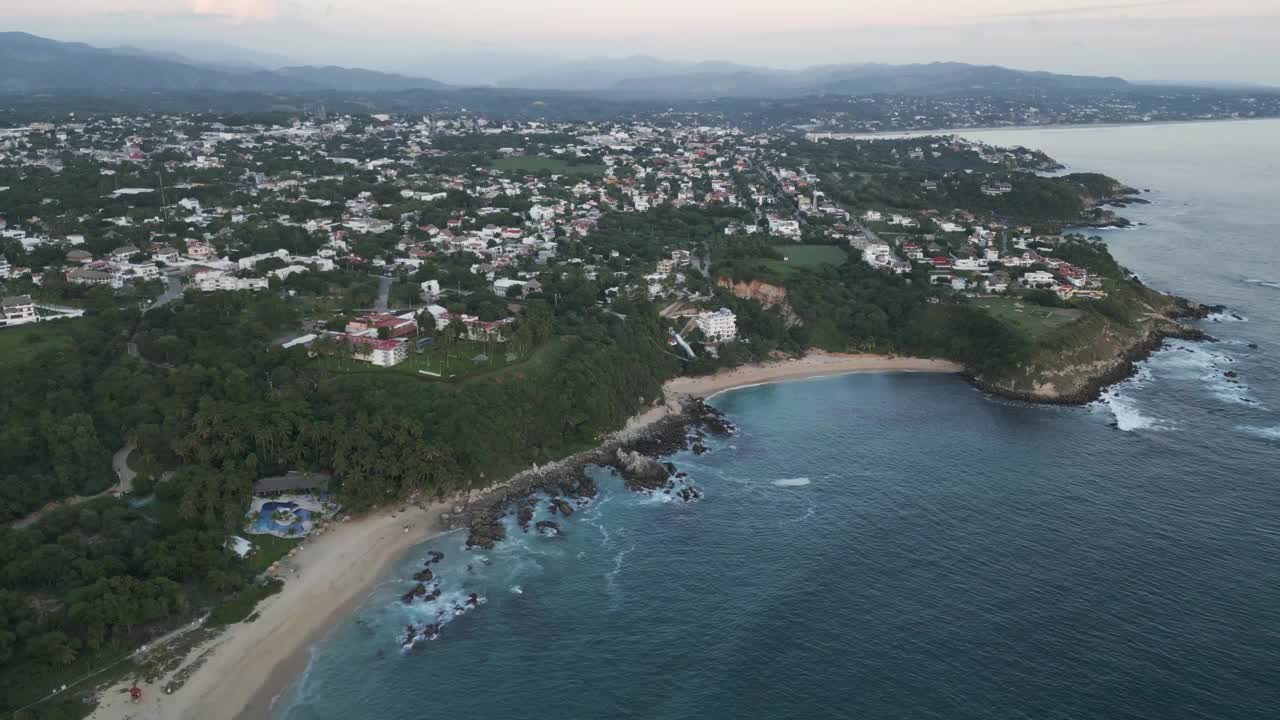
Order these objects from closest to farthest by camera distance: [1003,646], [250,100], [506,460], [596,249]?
[1003,646], [506,460], [596,249], [250,100]

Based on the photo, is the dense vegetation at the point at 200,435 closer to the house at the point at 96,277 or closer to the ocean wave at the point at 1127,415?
the house at the point at 96,277

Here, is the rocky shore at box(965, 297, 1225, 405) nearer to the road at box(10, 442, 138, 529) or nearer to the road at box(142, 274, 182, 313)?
the road at box(10, 442, 138, 529)

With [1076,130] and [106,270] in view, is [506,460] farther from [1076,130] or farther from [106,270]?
[1076,130]

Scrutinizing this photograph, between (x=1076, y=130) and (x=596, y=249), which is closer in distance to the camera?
(x=596, y=249)

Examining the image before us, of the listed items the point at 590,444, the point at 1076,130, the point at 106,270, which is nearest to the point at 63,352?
the point at 106,270

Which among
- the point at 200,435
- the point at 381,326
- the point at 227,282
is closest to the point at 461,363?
the point at 381,326

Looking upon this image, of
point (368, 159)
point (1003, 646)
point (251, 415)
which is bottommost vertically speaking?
point (1003, 646)

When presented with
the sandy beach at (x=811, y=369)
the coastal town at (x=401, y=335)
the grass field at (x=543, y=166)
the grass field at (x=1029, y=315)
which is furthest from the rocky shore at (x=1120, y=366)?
the grass field at (x=543, y=166)
